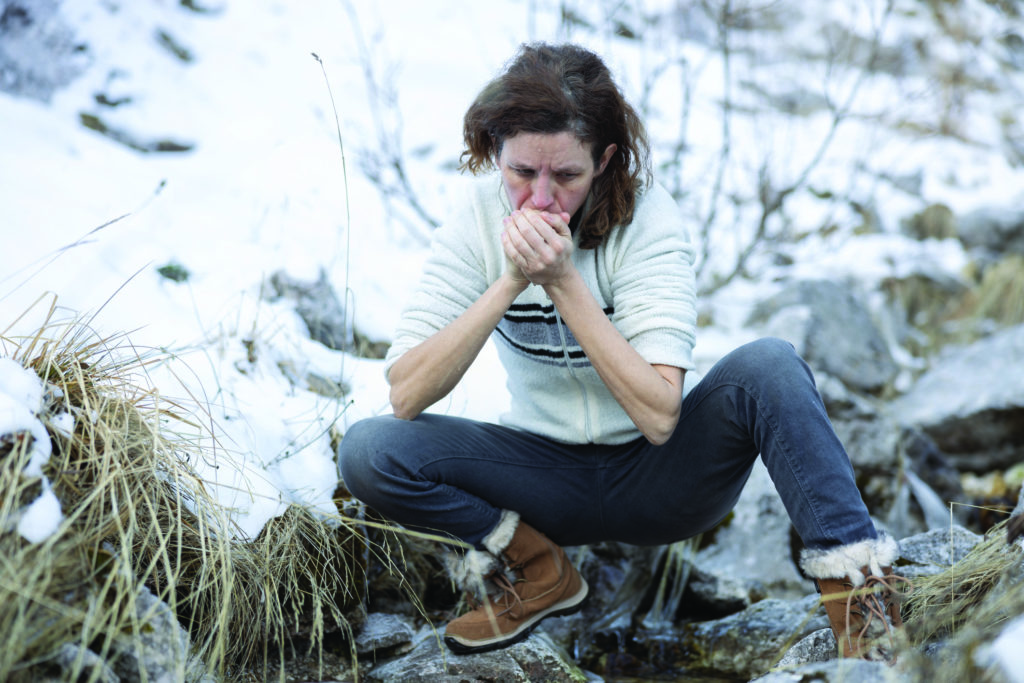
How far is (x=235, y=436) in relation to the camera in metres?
2.18

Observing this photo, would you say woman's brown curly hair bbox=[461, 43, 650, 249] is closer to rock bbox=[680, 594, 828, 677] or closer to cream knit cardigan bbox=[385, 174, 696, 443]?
cream knit cardigan bbox=[385, 174, 696, 443]

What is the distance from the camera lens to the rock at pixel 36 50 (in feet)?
13.6

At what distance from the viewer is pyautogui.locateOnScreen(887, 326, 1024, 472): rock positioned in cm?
425

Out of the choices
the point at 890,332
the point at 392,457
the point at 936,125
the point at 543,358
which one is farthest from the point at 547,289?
the point at 936,125

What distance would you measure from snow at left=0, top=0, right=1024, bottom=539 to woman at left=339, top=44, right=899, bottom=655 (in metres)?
0.34

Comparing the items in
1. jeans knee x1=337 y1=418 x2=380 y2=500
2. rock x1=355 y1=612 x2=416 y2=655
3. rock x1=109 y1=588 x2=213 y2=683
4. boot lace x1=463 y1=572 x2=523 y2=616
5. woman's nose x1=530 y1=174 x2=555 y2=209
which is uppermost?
woman's nose x1=530 y1=174 x2=555 y2=209

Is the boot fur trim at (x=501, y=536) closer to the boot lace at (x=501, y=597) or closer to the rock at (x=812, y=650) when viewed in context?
the boot lace at (x=501, y=597)

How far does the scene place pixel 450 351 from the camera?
1879 millimetres

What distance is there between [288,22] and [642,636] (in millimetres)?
5448

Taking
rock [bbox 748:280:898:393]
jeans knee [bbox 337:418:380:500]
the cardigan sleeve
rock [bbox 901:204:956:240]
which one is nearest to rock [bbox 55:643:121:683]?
jeans knee [bbox 337:418:380:500]

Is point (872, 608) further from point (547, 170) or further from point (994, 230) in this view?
point (994, 230)

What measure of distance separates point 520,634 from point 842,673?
2.81ft

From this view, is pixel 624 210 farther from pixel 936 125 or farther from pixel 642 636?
pixel 936 125

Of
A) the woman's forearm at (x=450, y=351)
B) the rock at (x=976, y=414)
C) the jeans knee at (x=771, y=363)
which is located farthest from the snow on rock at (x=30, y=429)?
the rock at (x=976, y=414)
